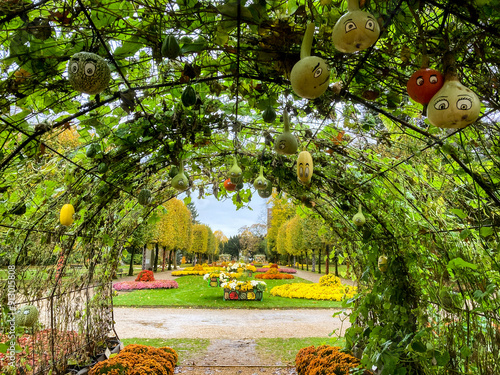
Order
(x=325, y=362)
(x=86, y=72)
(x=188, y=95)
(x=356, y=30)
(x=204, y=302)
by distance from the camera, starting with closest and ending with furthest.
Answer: (x=356, y=30), (x=86, y=72), (x=188, y=95), (x=325, y=362), (x=204, y=302)

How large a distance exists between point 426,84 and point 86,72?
1553mm

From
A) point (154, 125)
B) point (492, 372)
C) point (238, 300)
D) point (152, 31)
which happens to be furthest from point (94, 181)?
point (238, 300)

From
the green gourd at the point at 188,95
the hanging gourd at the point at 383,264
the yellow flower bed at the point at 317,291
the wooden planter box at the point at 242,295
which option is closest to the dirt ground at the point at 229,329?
the hanging gourd at the point at 383,264

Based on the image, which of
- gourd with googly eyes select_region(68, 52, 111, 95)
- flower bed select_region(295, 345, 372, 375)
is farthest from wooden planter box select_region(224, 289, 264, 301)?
gourd with googly eyes select_region(68, 52, 111, 95)

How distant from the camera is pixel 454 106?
1.32 meters

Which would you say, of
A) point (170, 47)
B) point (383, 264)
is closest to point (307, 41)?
point (170, 47)

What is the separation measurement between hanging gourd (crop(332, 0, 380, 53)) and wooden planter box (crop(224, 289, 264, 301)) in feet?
39.0

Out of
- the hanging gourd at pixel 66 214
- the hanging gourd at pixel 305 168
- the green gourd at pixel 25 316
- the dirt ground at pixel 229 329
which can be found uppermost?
the hanging gourd at pixel 305 168

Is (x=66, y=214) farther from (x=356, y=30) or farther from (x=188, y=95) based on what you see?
(x=356, y=30)

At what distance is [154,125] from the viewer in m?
3.22

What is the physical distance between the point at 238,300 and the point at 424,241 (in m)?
10.3

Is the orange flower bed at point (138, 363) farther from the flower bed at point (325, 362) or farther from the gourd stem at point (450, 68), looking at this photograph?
the gourd stem at point (450, 68)

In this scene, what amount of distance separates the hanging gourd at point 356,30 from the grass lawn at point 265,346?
563 centimetres

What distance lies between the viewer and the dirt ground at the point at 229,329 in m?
5.56
